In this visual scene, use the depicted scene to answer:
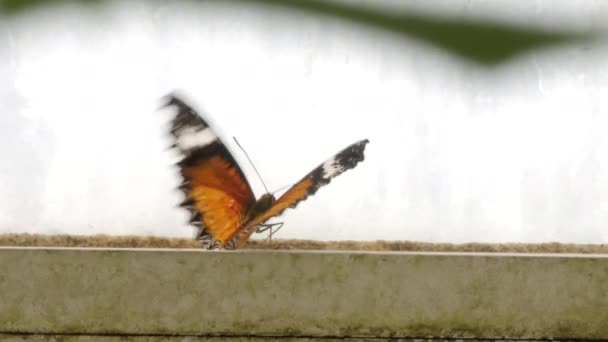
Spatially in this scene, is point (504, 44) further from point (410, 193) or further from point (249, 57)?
point (249, 57)

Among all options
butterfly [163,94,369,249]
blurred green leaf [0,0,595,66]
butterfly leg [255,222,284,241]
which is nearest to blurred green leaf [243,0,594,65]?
blurred green leaf [0,0,595,66]

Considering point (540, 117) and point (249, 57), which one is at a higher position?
point (249, 57)

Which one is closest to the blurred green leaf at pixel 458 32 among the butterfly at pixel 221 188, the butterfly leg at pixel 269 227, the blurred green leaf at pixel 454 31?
the blurred green leaf at pixel 454 31

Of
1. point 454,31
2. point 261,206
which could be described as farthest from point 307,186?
point 454,31

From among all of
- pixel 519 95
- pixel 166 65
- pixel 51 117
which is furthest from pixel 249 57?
pixel 519 95

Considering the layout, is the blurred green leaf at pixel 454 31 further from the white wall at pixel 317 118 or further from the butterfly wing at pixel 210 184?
the butterfly wing at pixel 210 184
